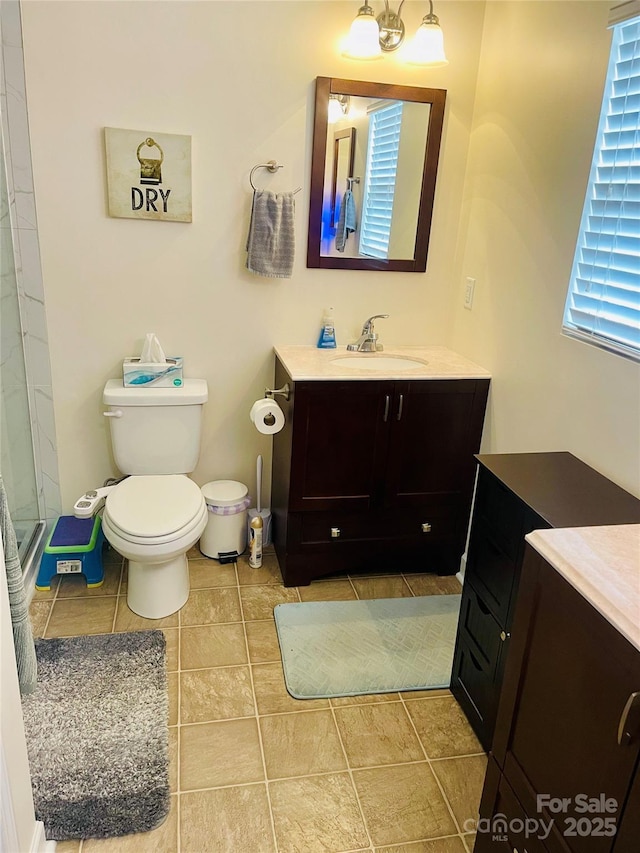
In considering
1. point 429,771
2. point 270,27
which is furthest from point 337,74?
point 429,771

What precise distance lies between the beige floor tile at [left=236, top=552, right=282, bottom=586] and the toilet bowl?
263 millimetres

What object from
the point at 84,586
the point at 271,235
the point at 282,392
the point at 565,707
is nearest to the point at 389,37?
the point at 271,235

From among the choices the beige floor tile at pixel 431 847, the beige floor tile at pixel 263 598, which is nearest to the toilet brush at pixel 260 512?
the beige floor tile at pixel 263 598

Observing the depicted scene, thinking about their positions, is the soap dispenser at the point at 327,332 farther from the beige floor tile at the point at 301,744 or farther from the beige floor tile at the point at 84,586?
the beige floor tile at the point at 301,744

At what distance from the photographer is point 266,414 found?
263cm

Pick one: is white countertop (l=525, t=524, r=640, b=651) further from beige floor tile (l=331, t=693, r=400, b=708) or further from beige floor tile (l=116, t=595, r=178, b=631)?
beige floor tile (l=116, t=595, r=178, b=631)

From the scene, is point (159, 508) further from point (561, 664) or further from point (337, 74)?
point (337, 74)

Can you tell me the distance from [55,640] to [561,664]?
182 centimetres

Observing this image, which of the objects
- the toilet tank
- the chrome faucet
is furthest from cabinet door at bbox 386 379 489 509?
the toilet tank

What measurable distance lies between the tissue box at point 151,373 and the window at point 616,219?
158cm

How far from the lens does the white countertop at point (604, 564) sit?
3.50ft

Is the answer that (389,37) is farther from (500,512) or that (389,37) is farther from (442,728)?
(442,728)

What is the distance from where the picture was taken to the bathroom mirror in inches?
102

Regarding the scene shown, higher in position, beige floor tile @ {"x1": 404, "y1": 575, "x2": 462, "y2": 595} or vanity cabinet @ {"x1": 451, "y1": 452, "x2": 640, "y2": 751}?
vanity cabinet @ {"x1": 451, "y1": 452, "x2": 640, "y2": 751}
